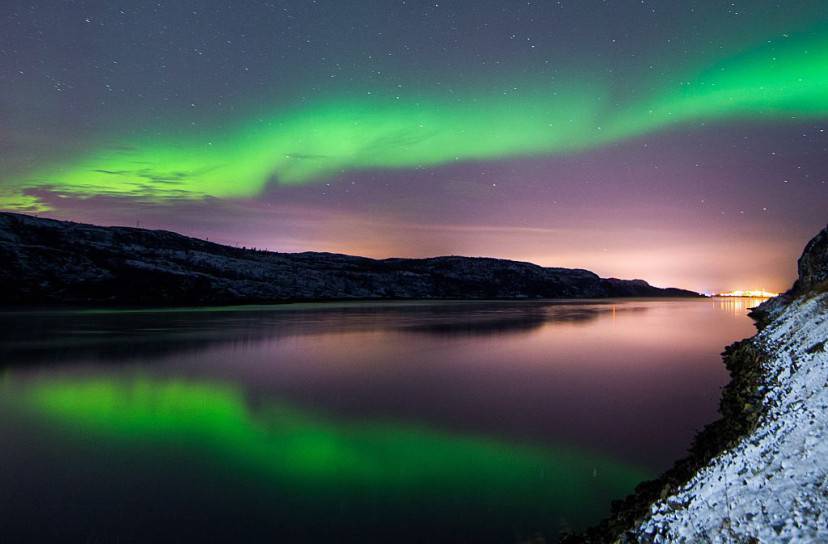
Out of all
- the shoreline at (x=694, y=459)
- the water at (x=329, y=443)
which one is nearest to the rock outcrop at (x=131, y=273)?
the water at (x=329, y=443)

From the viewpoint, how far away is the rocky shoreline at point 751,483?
4961 millimetres

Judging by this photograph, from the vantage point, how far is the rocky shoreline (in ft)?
16.3

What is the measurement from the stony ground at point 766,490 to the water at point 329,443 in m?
2.00

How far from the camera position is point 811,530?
4.47m

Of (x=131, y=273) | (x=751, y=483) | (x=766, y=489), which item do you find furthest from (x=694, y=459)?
(x=131, y=273)

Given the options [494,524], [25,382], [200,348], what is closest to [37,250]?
[200,348]

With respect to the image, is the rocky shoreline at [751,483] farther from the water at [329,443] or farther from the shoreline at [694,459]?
the water at [329,443]

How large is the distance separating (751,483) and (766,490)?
477 millimetres

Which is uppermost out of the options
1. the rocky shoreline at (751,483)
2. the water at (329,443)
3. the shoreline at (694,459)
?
the rocky shoreline at (751,483)

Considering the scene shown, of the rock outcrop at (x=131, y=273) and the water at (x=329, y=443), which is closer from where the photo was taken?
the water at (x=329, y=443)

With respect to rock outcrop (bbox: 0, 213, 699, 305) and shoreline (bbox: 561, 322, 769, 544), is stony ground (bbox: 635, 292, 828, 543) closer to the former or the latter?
shoreline (bbox: 561, 322, 769, 544)

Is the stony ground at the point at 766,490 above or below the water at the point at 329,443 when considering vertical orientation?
above

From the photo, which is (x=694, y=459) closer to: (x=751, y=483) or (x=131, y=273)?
(x=751, y=483)

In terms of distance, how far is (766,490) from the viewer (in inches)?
220
